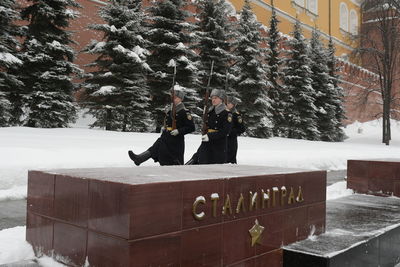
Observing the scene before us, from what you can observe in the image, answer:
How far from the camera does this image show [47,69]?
48.3 ft

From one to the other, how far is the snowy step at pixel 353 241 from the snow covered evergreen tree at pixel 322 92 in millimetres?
22308

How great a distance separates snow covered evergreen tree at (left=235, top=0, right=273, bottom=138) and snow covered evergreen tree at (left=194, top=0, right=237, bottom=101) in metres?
1.13

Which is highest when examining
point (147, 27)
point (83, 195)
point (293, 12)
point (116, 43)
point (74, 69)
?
point (293, 12)

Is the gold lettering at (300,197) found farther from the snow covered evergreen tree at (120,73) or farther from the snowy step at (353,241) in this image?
the snow covered evergreen tree at (120,73)

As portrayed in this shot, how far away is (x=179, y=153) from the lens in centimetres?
620

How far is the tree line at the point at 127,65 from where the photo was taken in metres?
14.4

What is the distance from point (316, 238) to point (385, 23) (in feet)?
85.6

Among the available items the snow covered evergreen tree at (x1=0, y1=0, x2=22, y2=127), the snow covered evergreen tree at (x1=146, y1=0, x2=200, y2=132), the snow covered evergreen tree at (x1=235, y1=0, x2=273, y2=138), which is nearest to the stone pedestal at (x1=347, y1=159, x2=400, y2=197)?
the snow covered evergreen tree at (x1=0, y1=0, x2=22, y2=127)

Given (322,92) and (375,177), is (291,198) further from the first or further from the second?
(322,92)

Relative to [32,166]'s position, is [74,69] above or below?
above

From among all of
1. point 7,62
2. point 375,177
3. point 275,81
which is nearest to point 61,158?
point 375,177

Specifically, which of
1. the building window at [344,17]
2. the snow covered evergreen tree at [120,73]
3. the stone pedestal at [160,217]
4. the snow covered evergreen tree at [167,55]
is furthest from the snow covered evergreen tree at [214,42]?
the building window at [344,17]

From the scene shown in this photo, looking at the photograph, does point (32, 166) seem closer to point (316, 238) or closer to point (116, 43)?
point (316, 238)

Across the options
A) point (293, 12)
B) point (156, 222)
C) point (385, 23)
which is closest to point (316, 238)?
point (156, 222)
